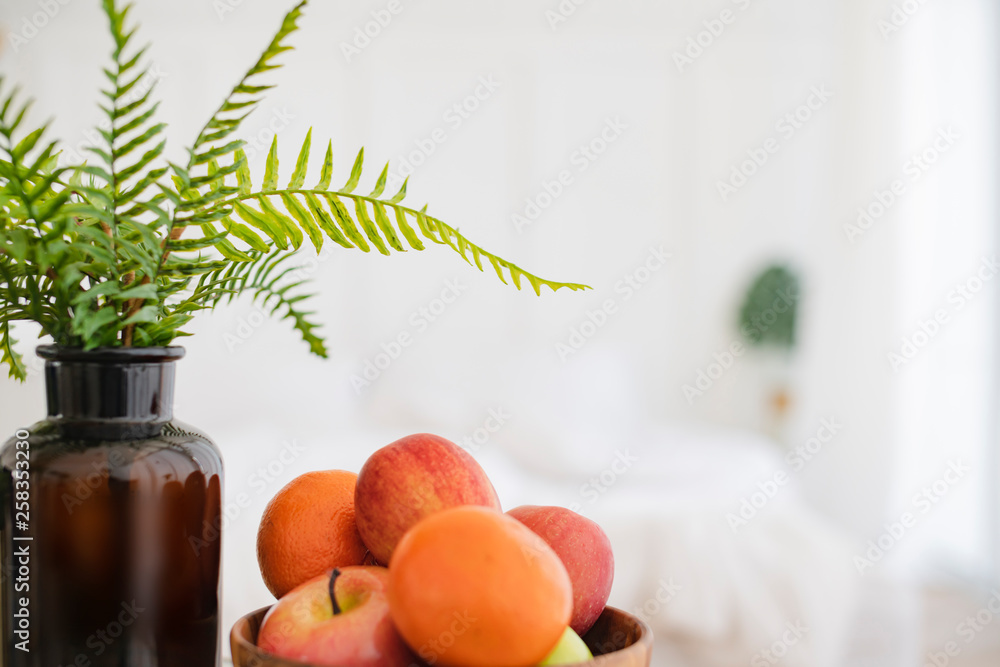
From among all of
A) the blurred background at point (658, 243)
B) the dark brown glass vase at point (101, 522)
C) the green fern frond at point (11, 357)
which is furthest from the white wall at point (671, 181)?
the dark brown glass vase at point (101, 522)

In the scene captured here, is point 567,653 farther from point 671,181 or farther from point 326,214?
point 671,181

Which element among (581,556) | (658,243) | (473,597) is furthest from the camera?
(658,243)

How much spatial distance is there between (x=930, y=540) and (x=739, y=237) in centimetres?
154

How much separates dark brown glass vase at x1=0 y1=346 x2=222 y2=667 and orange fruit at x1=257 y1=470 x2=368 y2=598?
1.9 inches

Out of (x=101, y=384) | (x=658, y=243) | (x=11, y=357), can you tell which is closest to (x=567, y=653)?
(x=101, y=384)

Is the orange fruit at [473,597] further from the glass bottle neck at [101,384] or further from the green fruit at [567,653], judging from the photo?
the glass bottle neck at [101,384]

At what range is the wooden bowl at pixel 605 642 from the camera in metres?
0.38

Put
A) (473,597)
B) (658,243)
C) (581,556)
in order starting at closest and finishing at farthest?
1. (473,597)
2. (581,556)
3. (658,243)

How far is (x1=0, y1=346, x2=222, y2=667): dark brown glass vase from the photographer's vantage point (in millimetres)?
432

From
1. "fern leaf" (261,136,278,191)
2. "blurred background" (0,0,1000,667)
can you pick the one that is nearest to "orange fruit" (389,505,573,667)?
"fern leaf" (261,136,278,191)

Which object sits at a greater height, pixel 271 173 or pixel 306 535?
pixel 271 173

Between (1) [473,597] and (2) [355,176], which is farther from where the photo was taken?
(2) [355,176]

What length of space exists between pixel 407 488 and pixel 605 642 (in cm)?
15

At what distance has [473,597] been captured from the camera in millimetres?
369
